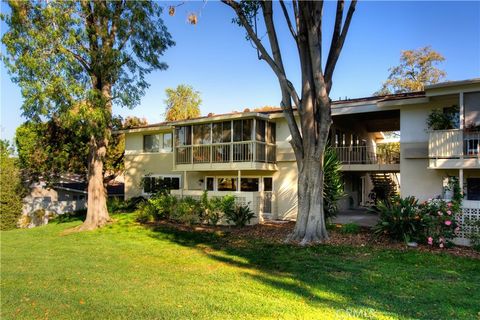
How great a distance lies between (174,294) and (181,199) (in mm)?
11481

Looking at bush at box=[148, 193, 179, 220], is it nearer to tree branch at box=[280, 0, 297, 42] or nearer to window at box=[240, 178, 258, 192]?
window at box=[240, 178, 258, 192]

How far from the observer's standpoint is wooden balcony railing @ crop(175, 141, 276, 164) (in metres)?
17.7

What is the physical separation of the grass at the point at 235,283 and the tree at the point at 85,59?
579 cm

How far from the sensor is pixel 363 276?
7352 mm

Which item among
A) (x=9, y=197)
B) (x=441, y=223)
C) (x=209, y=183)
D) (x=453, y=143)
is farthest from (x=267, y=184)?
(x=9, y=197)

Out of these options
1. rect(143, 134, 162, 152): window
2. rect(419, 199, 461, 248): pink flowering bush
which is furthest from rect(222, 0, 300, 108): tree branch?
rect(143, 134, 162, 152): window

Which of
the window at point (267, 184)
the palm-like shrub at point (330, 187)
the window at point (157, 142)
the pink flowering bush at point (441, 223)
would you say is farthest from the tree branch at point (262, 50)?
the window at point (157, 142)

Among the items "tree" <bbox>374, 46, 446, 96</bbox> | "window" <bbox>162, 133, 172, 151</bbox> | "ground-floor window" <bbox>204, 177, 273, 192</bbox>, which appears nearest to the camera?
"ground-floor window" <bbox>204, 177, 273, 192</bbox>

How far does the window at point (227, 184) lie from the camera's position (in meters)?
20.4

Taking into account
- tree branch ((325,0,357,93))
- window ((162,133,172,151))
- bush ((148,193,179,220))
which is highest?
tree branch ((325,0,357,93))

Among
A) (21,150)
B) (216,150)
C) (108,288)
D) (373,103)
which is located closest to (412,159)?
(373,103)

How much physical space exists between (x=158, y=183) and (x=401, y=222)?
1520cm

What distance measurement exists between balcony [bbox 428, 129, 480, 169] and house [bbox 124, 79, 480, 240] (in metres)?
0.03

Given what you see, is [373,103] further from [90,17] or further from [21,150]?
[21,150]
